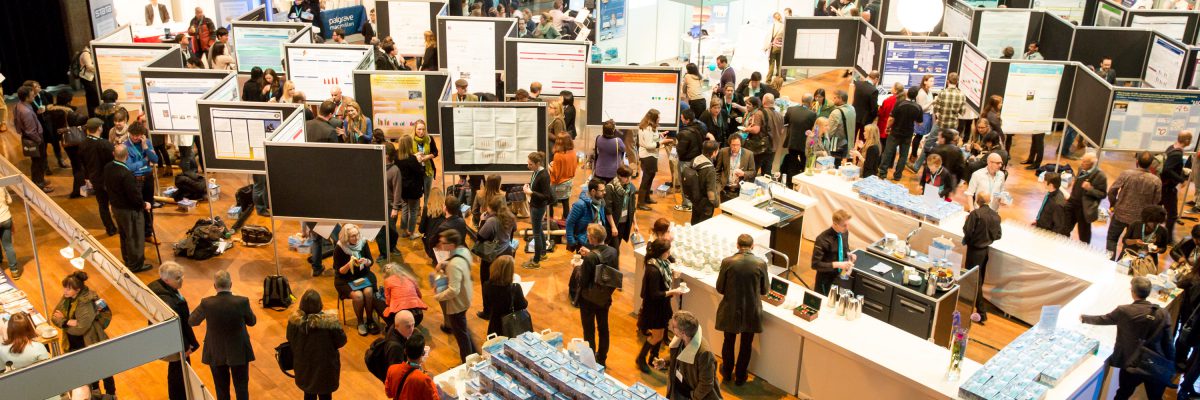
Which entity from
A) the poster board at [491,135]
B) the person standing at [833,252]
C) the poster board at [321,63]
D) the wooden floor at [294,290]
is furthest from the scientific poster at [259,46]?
the person standing at [833,252]

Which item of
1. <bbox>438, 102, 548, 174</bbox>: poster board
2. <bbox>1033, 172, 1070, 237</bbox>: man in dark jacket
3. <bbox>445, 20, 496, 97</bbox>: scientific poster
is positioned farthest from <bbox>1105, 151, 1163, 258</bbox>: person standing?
<bbox>445, 20, 496, 97</bbox>: scientific poster

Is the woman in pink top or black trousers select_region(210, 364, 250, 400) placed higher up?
the woman in pink top

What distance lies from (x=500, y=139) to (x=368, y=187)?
165 centimetres

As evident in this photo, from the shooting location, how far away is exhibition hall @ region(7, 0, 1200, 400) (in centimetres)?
716

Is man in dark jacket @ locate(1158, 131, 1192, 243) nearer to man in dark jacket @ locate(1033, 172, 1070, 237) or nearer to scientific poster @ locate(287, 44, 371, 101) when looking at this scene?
man in dark jacket @ locate(1033, 172, 1070, 237)

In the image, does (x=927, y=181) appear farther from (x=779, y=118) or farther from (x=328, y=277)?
(x=328, y=277)

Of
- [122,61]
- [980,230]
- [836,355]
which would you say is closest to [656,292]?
[836,355]

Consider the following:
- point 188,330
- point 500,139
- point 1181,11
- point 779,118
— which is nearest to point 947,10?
point 1181,11

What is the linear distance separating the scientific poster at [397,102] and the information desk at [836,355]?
434 cm

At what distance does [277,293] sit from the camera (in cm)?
Result: 926

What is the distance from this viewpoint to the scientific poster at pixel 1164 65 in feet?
45.1

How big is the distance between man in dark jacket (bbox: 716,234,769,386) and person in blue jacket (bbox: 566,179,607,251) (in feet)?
4.90

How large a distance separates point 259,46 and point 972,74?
9.26 metres

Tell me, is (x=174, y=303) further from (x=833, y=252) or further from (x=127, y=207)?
(x=833, y=252)
